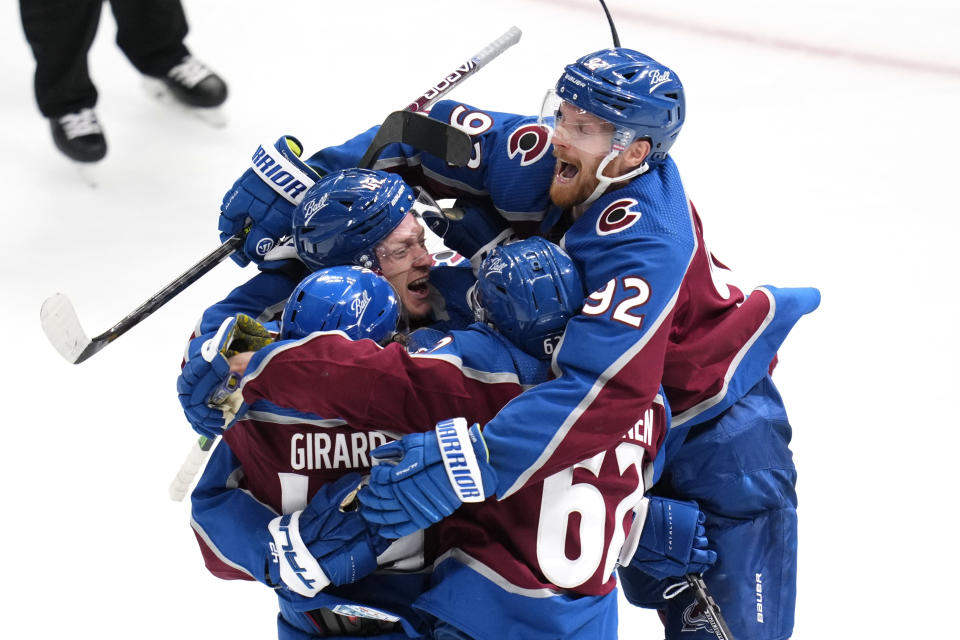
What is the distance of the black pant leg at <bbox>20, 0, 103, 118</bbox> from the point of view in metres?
4.38

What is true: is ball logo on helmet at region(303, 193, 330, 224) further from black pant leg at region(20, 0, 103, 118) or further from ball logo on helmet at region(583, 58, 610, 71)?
black pant leg at region(20, 0, 103, 118)

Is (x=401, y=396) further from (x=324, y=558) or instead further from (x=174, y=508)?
(x=174, y=508)

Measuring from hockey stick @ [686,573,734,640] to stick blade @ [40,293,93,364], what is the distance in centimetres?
129

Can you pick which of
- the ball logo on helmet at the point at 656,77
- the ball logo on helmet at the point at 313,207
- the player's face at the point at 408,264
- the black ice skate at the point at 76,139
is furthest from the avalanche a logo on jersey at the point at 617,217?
the black ice skate at the point at 76,139

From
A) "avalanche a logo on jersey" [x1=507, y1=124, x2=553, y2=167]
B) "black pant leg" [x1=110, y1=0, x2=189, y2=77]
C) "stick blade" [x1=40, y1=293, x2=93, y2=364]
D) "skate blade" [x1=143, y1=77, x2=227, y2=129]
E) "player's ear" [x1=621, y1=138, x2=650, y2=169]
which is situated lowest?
"skate blade" [x1=143, y1=77, x2=227, y2=129]

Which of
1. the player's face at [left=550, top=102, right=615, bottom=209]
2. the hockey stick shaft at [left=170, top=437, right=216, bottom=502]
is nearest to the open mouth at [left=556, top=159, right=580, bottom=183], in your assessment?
the player's face at [left=550, top=102, right=615, bottom=209]

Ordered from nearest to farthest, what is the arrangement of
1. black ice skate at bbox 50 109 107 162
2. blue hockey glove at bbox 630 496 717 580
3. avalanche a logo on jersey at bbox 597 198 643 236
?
1. avalanche a logo on jersey at bbox 597 198 643 236
2. blue hockey glove at bbox 630 496 717 580
3. black ice skate at bbox 50 109 107 162

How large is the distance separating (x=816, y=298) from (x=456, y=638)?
1.05 m

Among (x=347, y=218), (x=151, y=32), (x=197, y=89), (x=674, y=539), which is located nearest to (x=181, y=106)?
(x=197, y=89)

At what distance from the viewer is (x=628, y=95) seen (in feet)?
8.02

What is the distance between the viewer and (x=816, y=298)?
281 centimetres

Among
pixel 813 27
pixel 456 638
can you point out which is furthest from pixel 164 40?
pixel 456 638

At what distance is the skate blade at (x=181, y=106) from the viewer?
15.7 ft

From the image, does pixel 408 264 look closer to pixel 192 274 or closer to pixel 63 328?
pixel 192 274
